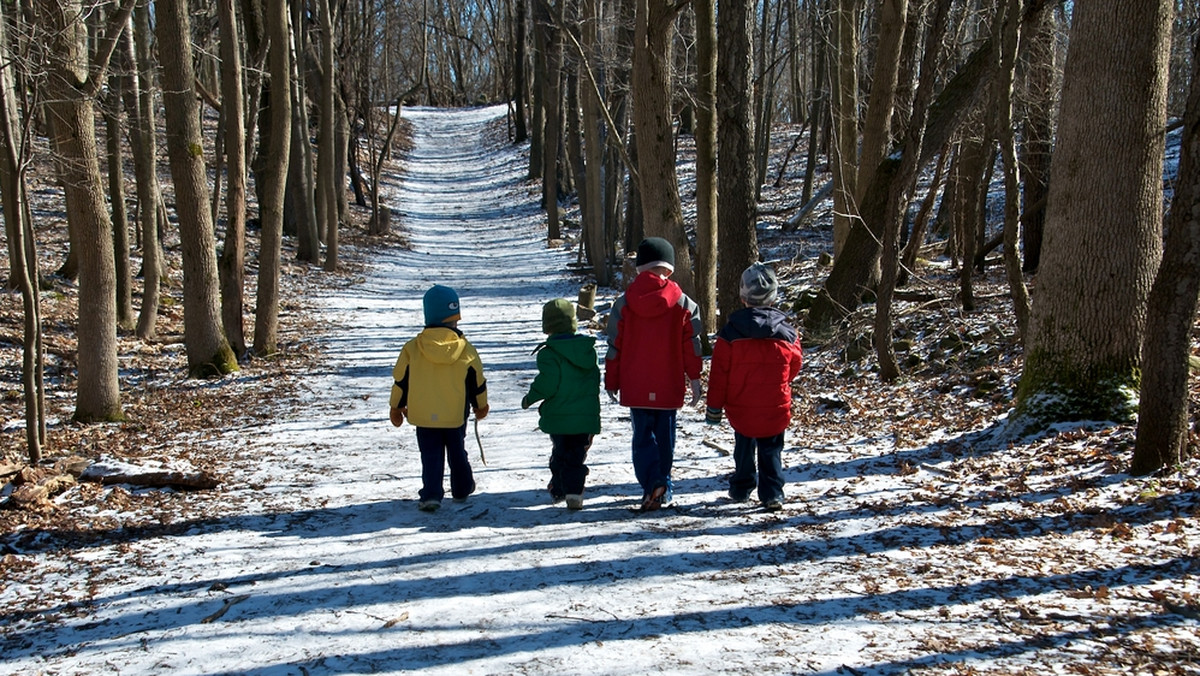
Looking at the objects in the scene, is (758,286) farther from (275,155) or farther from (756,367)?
(275,155)

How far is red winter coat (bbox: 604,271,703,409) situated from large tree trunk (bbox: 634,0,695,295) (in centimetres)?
552

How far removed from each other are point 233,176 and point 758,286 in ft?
29.0

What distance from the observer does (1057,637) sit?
12.4ft

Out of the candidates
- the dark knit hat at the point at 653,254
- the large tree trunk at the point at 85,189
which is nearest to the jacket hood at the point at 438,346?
the dark knit hat at the point at 653,254

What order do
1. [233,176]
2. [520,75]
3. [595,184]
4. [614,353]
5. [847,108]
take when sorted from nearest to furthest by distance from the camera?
[614,353] < [233,176] < [847,108] < [595,184] < [520,75]

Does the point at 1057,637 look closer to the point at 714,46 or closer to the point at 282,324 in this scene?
the point at 714,46

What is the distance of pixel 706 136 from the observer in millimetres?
11039

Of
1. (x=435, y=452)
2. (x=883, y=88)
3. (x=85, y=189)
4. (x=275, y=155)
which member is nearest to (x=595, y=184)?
(x=275, y=155)

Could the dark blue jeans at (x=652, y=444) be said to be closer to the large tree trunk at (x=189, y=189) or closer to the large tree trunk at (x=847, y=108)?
the large tree trunk at (x=189, y=189)

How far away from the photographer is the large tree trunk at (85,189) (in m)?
7.93

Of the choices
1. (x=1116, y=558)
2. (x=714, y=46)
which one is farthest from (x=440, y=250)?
(x=1116, y=558)

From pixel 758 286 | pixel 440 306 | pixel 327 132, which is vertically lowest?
pixel 440 306

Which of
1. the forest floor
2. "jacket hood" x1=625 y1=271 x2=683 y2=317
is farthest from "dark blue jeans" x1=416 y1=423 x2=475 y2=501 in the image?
"jacket hood" x1=625 y1=271 x2=683 y2=317

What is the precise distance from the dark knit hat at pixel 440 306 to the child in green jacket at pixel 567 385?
617 mm
